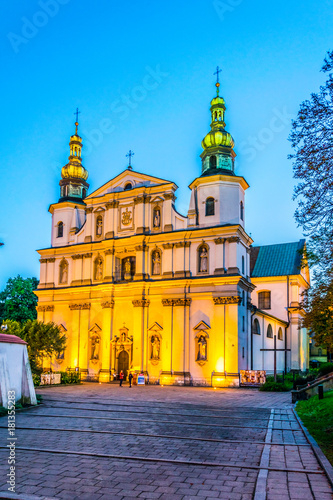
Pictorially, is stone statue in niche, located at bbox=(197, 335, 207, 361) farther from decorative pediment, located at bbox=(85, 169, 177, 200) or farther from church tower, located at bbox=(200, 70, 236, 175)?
church tower, located at bbox=(200, 70, 236, 175)

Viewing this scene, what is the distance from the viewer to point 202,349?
1346 inches

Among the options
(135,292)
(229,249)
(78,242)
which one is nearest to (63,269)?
(78,242)

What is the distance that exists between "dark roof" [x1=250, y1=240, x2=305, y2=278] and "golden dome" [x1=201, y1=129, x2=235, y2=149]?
16.3 m

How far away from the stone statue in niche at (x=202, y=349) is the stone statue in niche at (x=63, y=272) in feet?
47.9

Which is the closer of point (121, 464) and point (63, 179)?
point (121, 464)

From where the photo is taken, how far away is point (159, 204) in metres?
38.2

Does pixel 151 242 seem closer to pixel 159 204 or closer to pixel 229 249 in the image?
pixel 159 204

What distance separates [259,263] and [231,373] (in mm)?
21037

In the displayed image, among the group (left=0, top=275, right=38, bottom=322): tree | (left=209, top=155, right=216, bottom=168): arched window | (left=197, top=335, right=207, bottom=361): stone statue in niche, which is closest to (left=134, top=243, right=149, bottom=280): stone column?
(left=197, top=335, right=207, bottom=361): stone statue in niche

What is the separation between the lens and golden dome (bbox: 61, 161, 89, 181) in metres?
45.4

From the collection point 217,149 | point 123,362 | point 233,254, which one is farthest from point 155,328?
point 217,149

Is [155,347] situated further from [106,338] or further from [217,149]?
[217,149]

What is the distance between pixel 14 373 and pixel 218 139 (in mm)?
26410

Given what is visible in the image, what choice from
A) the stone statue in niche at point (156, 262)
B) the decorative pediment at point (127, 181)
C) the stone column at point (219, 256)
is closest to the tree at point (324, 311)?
the stone column at point (219, 256)
